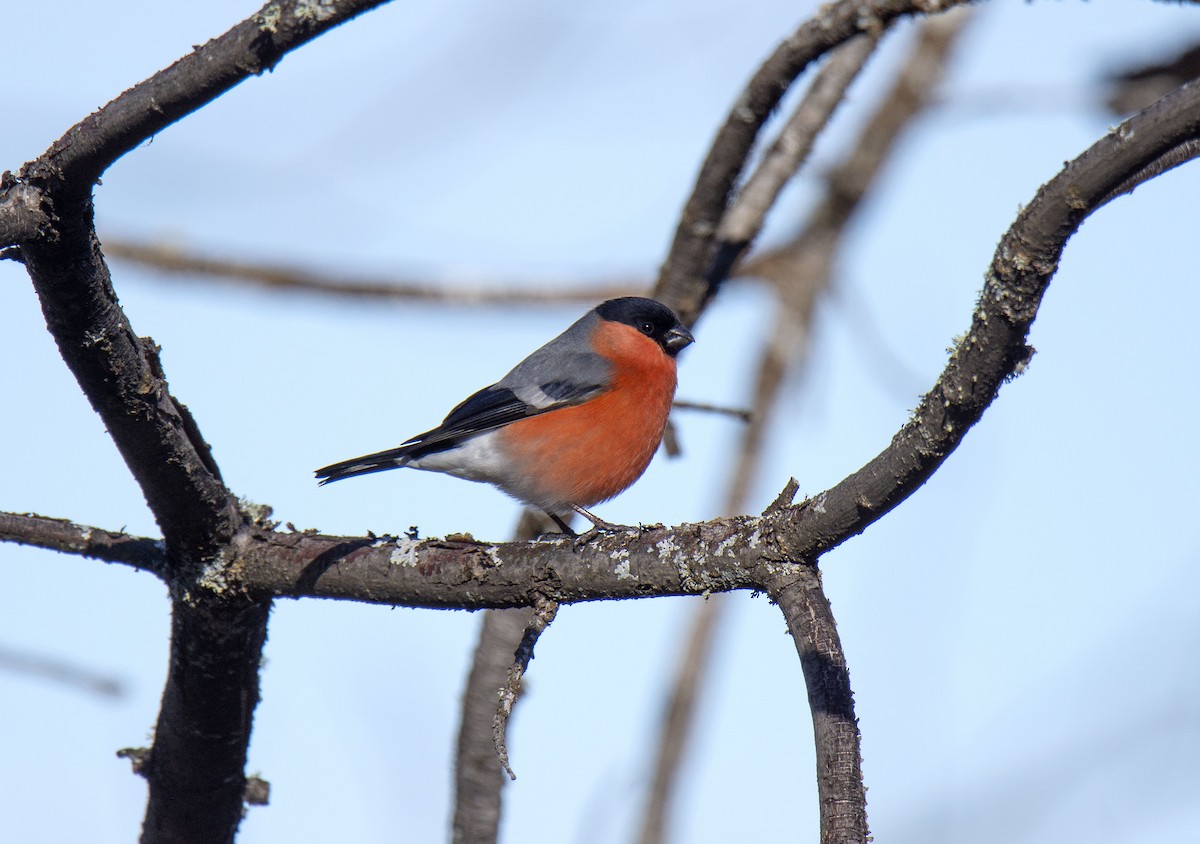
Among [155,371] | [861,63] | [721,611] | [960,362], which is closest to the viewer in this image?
[960,362]

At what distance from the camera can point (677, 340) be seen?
260 inches

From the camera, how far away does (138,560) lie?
3.68 m

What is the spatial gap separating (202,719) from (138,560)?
21.1 inches

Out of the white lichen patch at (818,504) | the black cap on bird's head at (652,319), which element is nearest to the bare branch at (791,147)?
the black cap on bird's head at (652,319)

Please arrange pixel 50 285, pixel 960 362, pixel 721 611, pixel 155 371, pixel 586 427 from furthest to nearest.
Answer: pixel 721 611, pixel 586 427, pixel 155 371, pixel 50 285, pixel 960 362

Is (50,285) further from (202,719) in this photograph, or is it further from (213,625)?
(202,719)

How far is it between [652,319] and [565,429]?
0.84 m

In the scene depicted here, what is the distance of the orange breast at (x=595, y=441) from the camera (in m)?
6.18

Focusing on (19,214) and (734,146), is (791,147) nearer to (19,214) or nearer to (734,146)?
(734,146)

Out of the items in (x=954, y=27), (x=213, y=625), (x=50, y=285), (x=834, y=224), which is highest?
(x=954, y=27)

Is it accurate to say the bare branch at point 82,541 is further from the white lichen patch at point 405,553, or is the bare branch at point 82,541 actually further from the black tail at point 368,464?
the black tail at point 368,464

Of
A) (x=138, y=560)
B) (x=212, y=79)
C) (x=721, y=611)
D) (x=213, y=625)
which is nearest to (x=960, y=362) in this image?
(x=212, y=79)

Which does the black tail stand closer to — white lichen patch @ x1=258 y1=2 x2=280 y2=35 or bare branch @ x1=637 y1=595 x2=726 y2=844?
bare branch @ x1=637 y1=595 x2=726 y2=844

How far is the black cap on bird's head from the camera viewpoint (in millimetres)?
6262
